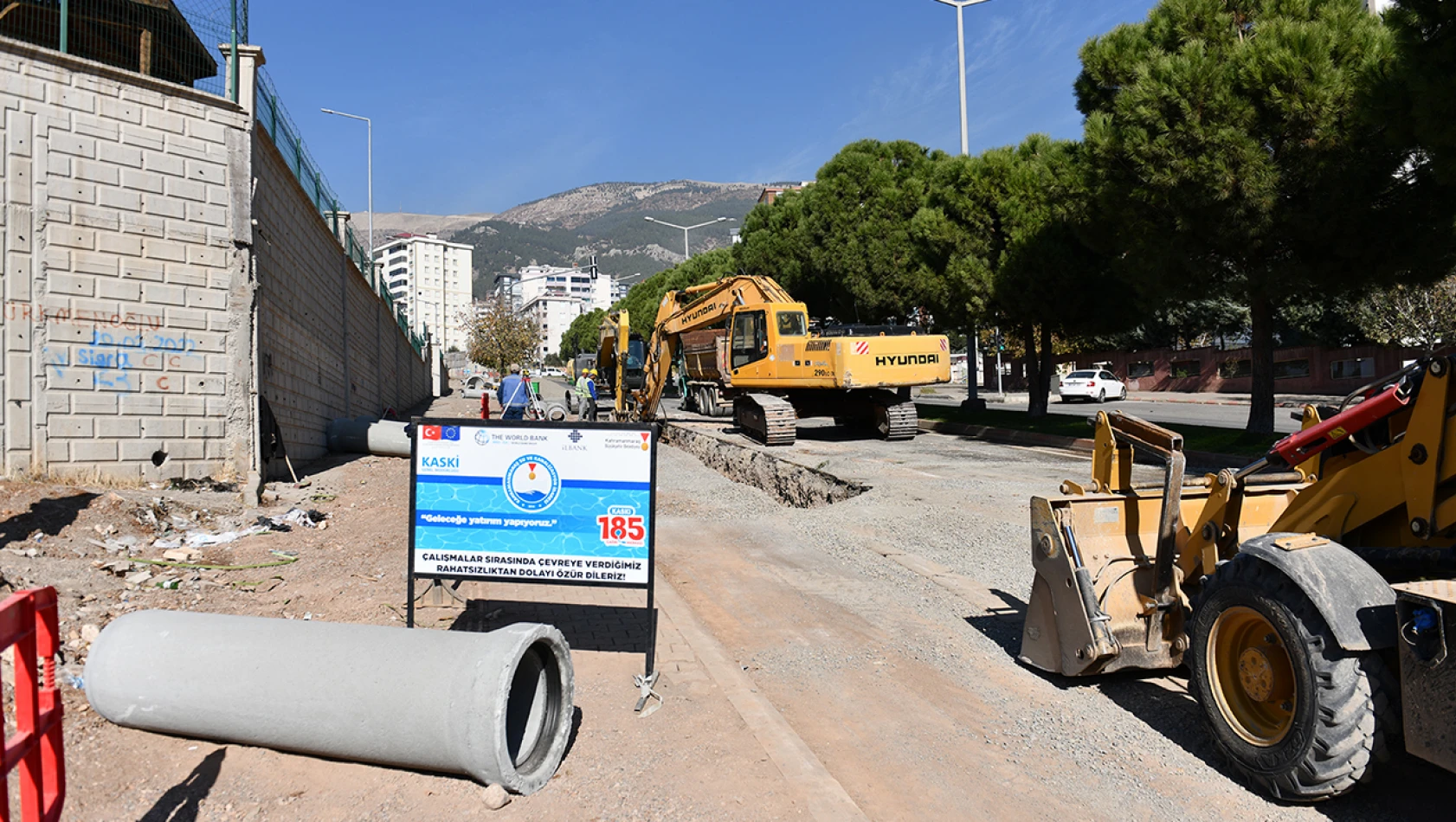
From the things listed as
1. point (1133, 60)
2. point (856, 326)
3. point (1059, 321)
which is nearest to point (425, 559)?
point (856, 326)

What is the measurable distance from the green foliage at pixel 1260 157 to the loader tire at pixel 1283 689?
12263 mm

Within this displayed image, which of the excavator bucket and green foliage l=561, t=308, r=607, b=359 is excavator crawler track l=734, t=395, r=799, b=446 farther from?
green foliage l=561, t=308, r=607, b=359

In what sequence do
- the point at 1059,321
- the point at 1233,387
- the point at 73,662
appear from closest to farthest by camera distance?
the point at 73,662, the point at 1059,321, the point at 1233,387

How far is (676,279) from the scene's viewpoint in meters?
61.6

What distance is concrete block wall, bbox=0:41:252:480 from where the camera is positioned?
9.85 m

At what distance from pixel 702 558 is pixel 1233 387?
132ft

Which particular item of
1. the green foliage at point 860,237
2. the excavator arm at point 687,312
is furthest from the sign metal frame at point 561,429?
the green foliage at point 860,237

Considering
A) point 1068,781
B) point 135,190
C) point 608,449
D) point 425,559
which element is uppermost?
point 135,190

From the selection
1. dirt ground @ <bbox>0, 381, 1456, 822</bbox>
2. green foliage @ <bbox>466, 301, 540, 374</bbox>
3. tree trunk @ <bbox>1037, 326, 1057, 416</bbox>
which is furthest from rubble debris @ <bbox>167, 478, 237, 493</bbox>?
green foliage @ <bbox>466, 301, 540, 374</bbox>

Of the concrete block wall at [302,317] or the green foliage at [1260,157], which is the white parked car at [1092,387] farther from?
the concrete block wall at [302,317]

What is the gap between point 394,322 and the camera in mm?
33125

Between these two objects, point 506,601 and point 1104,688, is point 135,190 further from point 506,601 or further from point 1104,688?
point 1104,688

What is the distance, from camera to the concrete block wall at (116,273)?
32.3ft

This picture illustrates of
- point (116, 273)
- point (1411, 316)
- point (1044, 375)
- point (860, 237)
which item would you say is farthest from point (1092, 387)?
point (116, 273)
